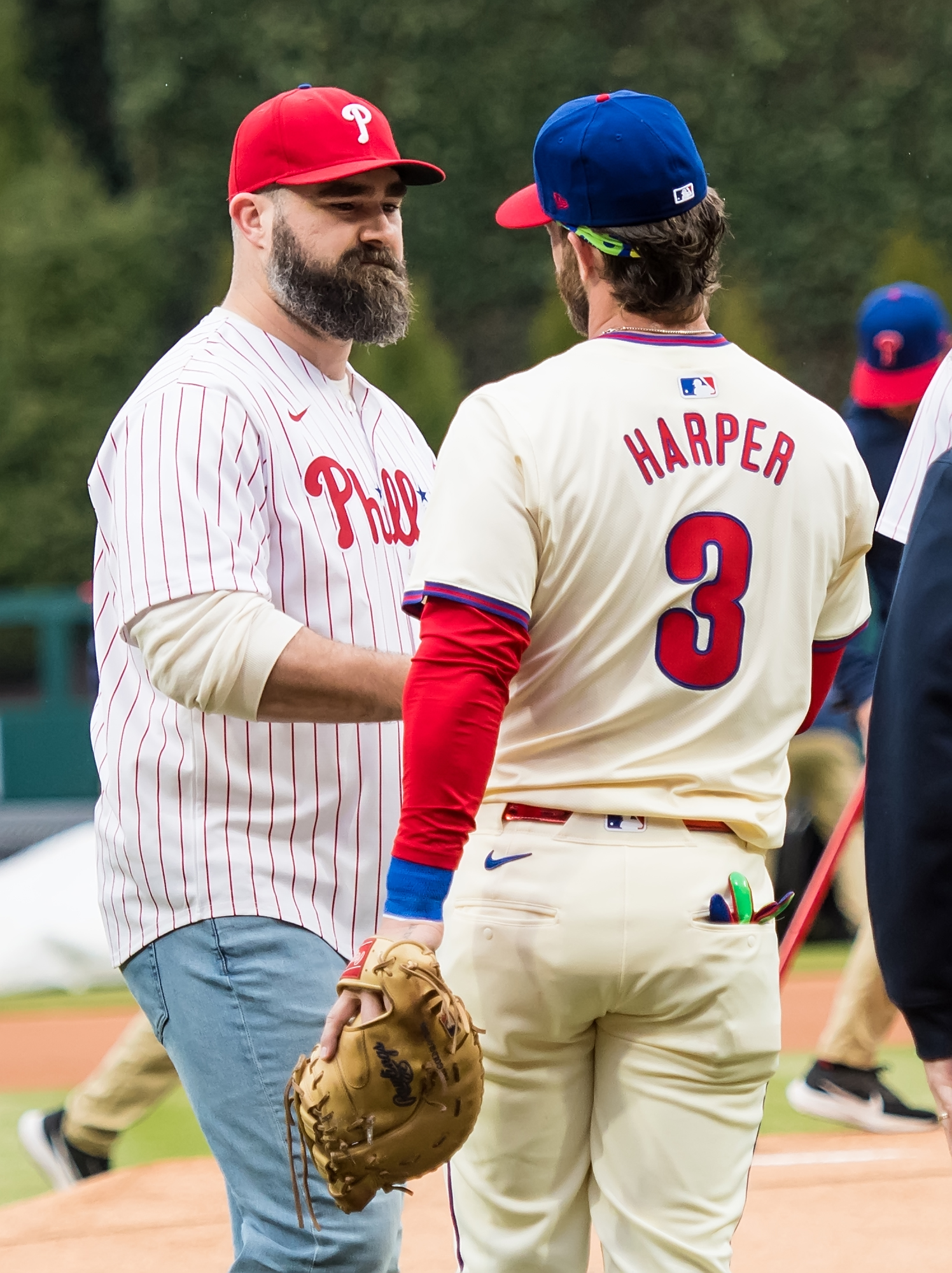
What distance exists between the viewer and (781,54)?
72.7 feet

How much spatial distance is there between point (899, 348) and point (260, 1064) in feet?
11.2

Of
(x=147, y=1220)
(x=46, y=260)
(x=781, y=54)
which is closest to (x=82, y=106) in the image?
(x=46, y=260)

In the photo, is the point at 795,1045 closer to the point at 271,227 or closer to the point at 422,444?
the point at 422,444

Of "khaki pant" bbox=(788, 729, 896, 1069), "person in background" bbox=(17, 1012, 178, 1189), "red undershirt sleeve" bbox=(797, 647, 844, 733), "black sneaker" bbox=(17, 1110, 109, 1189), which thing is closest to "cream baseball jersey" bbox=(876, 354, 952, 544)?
"red undershirt sleeve" bbox=(797, 647, 844, 733)

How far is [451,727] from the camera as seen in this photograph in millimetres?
1855

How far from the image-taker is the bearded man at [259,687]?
217 centimetres

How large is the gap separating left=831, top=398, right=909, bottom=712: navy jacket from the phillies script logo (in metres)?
1.96

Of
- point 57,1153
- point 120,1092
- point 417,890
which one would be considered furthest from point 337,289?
point 57,1153

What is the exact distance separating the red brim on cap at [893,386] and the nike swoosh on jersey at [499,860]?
3163mm

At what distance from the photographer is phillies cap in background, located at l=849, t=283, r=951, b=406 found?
484cm

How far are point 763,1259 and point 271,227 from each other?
7.71 feet

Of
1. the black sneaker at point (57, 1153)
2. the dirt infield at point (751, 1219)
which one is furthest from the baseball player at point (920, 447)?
the black sneaker at point (57, 1153)

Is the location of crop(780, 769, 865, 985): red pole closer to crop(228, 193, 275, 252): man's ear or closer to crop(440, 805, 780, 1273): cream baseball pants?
crop(440, 805, 780, 1273): cream baseball pants

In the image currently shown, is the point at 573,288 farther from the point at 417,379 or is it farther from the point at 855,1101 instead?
the point at 417,379
